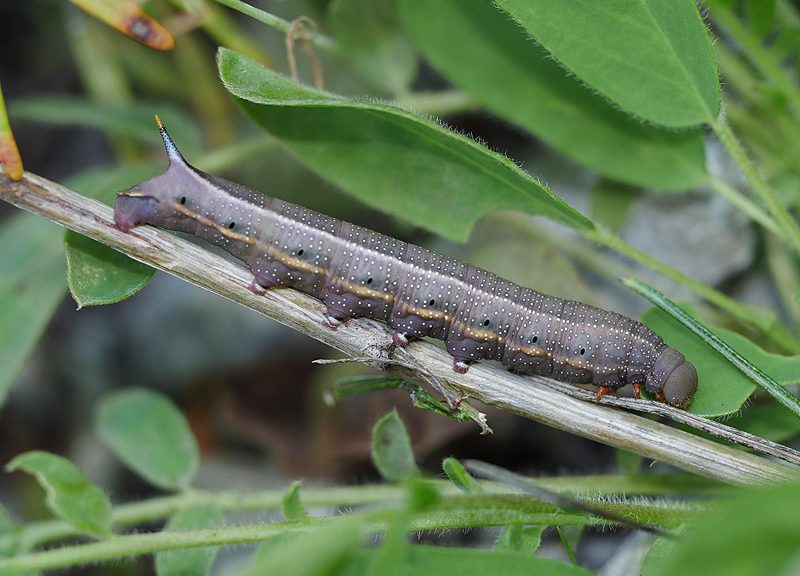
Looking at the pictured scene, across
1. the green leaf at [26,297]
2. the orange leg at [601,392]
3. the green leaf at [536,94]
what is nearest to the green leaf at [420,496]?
the orange leg at [601,392]

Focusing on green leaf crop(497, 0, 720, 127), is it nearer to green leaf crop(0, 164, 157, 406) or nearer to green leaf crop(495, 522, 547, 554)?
green leaf crop(495, 522, 547, 554)

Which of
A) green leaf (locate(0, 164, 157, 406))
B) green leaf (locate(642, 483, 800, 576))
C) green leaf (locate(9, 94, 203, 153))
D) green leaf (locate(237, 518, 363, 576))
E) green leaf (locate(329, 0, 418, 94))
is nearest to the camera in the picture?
green leaf (locate(642, 483, 800, 576))

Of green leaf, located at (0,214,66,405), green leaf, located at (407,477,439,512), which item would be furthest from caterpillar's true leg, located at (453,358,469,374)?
green leaf, located at (0,214,66,405)

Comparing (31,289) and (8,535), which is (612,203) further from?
(8,535)

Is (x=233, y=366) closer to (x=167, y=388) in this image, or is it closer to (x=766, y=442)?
(x=167, y=388)

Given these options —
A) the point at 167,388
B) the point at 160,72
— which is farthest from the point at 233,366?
the point at 160,72
